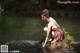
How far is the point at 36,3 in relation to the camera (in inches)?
1687

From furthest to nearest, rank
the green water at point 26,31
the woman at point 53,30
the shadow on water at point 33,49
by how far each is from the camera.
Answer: the green water at point 26,31, the woman at point 53,30, the shadow on water at point 33,49

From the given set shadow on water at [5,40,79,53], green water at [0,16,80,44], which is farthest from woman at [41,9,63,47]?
green water at [0,16,80,44]

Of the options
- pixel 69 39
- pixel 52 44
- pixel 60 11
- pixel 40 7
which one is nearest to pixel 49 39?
pixel 52 44

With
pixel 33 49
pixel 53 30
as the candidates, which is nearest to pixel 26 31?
pixel 53 30

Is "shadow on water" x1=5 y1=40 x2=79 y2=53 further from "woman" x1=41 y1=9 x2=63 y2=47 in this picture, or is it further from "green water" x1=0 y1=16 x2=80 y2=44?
"green water" x1=0 y1=16 x2=80 y2=44

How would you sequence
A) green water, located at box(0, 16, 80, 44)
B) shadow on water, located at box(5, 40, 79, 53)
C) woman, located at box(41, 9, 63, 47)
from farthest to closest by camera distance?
1. green water, located at box(0, 16, 80, 44)
2. woman, located at box(41, 9, 63, 47)
3. shadow on water, located at box(5, 40, 79, 53)

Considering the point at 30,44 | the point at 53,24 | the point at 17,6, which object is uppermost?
the point at 53,24

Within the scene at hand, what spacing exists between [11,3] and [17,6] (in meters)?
1.30

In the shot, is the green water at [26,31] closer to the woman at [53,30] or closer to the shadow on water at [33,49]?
the shadow on water at [33,49]

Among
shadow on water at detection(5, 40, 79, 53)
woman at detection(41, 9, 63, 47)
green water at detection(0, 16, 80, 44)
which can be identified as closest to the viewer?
shadow on water at detection(5, 40, 79, 53)

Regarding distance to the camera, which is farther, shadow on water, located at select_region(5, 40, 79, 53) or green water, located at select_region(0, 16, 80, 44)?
green water, located at select_region(0, 16, 80, 44)

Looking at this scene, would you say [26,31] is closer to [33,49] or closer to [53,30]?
[53,30]

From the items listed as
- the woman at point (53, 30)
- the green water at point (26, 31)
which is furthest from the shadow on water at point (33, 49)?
the green water at point (26, 31)

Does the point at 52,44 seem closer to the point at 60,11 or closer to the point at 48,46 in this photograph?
the point at 48,46
